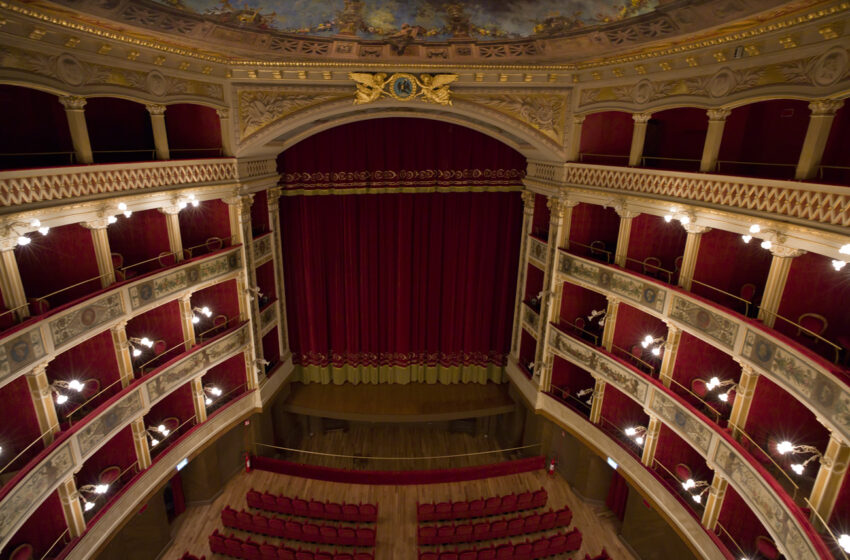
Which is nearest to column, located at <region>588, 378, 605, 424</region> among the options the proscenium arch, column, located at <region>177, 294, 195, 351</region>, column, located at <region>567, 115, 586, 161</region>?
column, located at <region>567, 115, 586, 161</region>

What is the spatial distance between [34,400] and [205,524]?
613 cm

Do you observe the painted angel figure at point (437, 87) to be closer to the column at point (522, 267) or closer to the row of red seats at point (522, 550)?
the column at point (522, 267)

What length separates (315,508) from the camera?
39.8ft

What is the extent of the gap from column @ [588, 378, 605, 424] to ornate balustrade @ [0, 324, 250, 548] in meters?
9.13

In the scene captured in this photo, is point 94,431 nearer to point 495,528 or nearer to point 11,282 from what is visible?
point 11,282

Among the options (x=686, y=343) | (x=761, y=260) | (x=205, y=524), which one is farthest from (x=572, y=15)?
(x=205, y=524)

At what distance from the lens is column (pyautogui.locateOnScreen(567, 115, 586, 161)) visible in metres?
11.3

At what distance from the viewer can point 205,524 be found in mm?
12062

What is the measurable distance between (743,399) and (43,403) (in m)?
12.0

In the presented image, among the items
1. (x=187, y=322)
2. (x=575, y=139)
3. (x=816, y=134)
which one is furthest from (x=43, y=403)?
(x=816, y=134)

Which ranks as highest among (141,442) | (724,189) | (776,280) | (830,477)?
(724,189)

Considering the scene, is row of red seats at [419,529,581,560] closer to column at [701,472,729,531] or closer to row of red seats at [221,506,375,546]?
row of red seats at [221,506,375,546]

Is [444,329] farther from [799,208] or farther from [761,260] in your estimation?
[799,208]

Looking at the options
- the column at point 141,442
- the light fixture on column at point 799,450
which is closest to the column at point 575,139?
→ the light fixture on column at point 799,450
